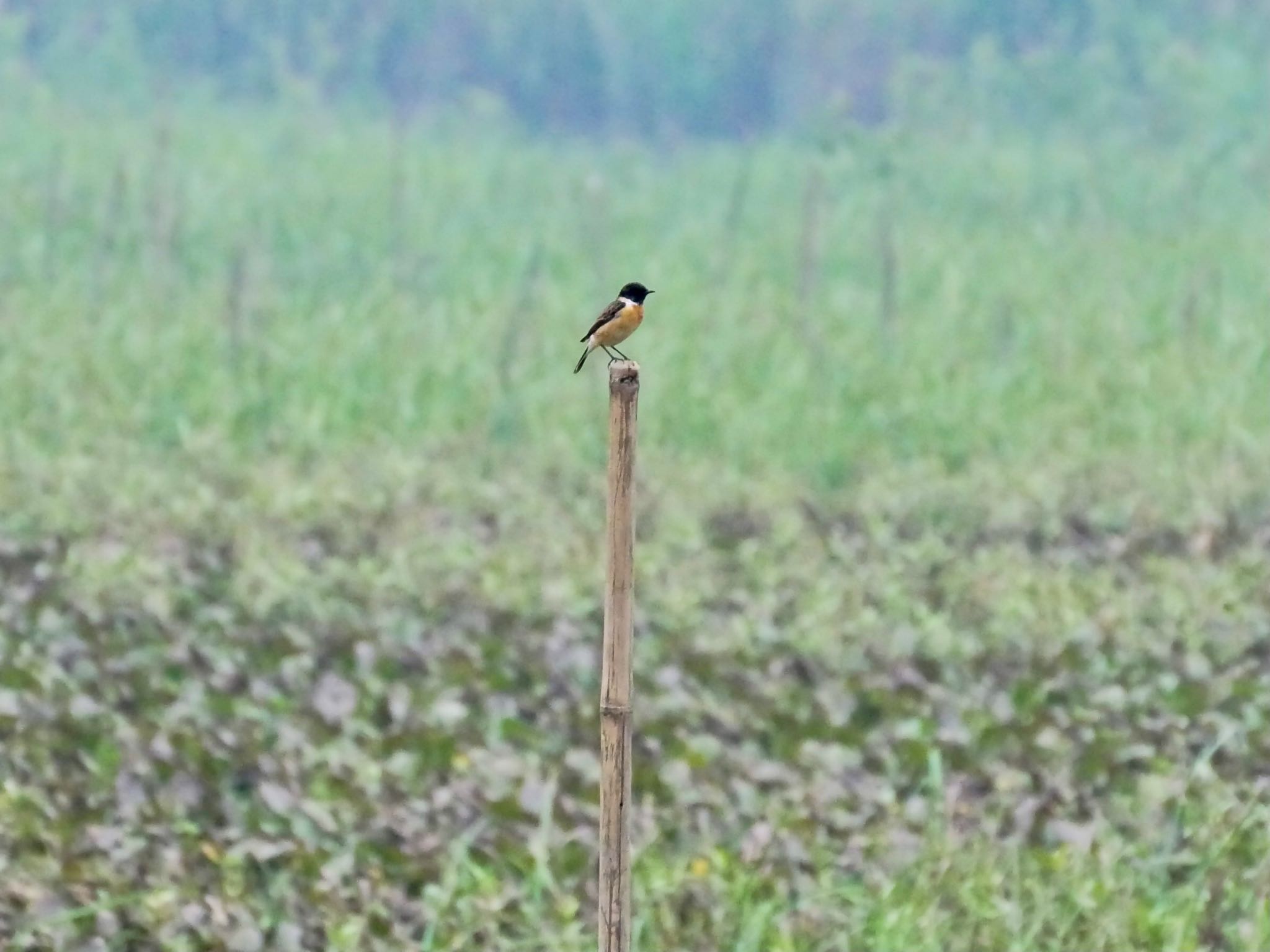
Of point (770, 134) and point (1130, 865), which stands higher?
point (770, 134)

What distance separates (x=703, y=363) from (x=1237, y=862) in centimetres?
641

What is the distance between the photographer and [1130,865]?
529cm

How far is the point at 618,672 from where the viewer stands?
11.2 ft

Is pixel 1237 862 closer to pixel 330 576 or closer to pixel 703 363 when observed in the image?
pixel 330 576

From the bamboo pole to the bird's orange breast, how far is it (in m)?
0.52

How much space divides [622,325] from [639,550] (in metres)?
4.21

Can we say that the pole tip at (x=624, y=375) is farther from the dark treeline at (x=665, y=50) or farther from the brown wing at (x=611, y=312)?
the dark treeline at (x=665, y=50)

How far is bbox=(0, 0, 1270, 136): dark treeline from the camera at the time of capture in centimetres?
1688

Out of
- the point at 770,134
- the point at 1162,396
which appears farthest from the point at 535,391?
the point at 770,134

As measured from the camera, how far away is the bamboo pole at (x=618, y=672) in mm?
3346

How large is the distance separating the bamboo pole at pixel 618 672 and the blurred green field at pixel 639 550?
1402 millimetres

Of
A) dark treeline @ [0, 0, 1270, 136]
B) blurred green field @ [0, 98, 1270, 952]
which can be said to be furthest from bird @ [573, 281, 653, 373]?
dark treeline @ [0, 0, 1270, 136]

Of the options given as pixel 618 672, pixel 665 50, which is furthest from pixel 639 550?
pixel 665 50

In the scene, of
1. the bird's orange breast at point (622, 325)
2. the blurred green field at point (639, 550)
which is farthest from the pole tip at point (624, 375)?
the blurred green field at point (639, 550)
